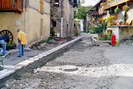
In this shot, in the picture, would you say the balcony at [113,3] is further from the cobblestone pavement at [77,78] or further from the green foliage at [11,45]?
the cobblestone pavement at [77,78]

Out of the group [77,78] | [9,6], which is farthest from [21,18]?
[77,78]

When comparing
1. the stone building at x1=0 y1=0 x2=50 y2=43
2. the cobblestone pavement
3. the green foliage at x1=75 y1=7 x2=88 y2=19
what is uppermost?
the green foliage at x1=75 y1=7 x2=88 y2=19

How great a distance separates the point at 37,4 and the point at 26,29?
167 inches

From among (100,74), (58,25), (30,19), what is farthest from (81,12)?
(100,74)

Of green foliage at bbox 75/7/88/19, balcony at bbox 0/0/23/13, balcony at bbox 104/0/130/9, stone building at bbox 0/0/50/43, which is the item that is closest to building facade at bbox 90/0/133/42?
balcony at bbox 104/0/130/9

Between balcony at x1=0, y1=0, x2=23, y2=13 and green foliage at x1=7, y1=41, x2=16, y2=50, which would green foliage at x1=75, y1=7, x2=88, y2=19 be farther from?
green foliage at x1=7, y1=41, x2=16, y2=50

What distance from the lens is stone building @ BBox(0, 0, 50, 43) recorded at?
19.0 metres

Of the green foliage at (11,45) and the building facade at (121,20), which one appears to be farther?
the building facade at (121,20)

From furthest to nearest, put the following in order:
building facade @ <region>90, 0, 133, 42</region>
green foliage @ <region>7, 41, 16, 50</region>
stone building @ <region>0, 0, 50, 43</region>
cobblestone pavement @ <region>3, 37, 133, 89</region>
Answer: building facade @ <region>90, 0, 133, 42</region> → stone building @ <region>0, 0, 50, 43</region> → green foliage @ <region>7, 41, 16, 50</region> → cobblestone pavement @ <region>3, 37, 133, 89</region>

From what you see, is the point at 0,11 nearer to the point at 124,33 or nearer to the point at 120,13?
the point at 124,33

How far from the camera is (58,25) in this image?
37.1m

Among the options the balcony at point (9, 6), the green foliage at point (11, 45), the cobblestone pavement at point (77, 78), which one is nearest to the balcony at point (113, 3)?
the balcony at point (9, 6)

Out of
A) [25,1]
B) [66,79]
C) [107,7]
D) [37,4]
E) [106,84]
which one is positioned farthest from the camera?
[107,7]

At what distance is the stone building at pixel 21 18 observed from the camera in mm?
19016
